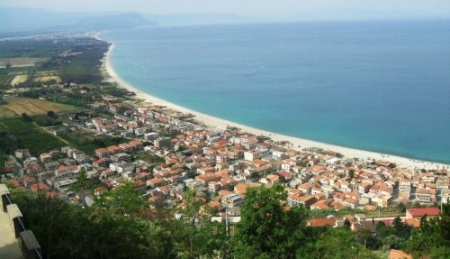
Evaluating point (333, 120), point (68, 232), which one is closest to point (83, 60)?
point (333, 120)

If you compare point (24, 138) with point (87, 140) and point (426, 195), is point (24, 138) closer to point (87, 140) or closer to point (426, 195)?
point (87, 140)

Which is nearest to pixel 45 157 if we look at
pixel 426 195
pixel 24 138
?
pixel 24 138

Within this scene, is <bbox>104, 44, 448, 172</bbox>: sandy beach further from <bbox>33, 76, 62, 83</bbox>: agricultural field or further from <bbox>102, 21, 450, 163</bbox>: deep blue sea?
<bbox>33, 76, 62, 83</bbox>: agricultural field

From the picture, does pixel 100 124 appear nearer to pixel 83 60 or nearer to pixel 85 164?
pixel 85 164

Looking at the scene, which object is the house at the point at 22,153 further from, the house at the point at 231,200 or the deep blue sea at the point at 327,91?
the deep blue sea at the point at 327,91

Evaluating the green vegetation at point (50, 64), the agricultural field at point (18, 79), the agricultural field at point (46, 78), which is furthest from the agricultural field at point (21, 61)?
the agricultural field at point (46, 78)

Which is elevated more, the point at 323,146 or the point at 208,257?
the point at 208,257

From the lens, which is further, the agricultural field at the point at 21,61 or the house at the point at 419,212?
the agricultural field at the point at 21,61

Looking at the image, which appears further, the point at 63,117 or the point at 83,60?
the point at 83,60
